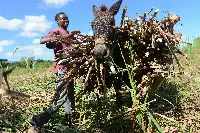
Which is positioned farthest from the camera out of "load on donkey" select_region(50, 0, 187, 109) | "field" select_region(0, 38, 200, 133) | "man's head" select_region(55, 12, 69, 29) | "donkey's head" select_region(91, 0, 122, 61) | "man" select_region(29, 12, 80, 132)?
"man's head" select_region(55, 12, 69, 29)

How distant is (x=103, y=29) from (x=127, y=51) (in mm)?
505

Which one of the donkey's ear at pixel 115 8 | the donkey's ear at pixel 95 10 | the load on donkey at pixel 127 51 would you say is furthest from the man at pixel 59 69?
the donkey's ear at pixel 115 8

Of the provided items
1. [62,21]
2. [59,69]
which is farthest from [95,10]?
[59,69]

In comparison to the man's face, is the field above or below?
below

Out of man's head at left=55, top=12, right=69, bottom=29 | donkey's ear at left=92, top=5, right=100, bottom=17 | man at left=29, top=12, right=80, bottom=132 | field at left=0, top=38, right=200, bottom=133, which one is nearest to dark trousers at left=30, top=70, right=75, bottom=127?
man at left=29, top=12, right=80, bottom=132

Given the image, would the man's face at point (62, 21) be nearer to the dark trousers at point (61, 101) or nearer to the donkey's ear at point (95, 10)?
the donkey's ear at point (95, 10)

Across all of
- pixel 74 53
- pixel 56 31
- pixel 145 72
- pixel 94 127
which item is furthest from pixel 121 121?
pixel 56 31

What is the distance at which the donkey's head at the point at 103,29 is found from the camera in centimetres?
404

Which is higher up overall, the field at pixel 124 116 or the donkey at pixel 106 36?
the donkey at pixel 106 36

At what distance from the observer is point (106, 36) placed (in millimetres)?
4199

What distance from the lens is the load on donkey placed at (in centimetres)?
426

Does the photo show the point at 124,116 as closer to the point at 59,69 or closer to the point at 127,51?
the point at 127,51

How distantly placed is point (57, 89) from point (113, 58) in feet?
2.87

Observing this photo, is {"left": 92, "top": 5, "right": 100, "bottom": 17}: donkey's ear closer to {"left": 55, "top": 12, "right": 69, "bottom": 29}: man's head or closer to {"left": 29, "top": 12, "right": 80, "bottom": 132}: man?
{"left": 29, "top": 12, "right": 80, "bottom": 132}: man
